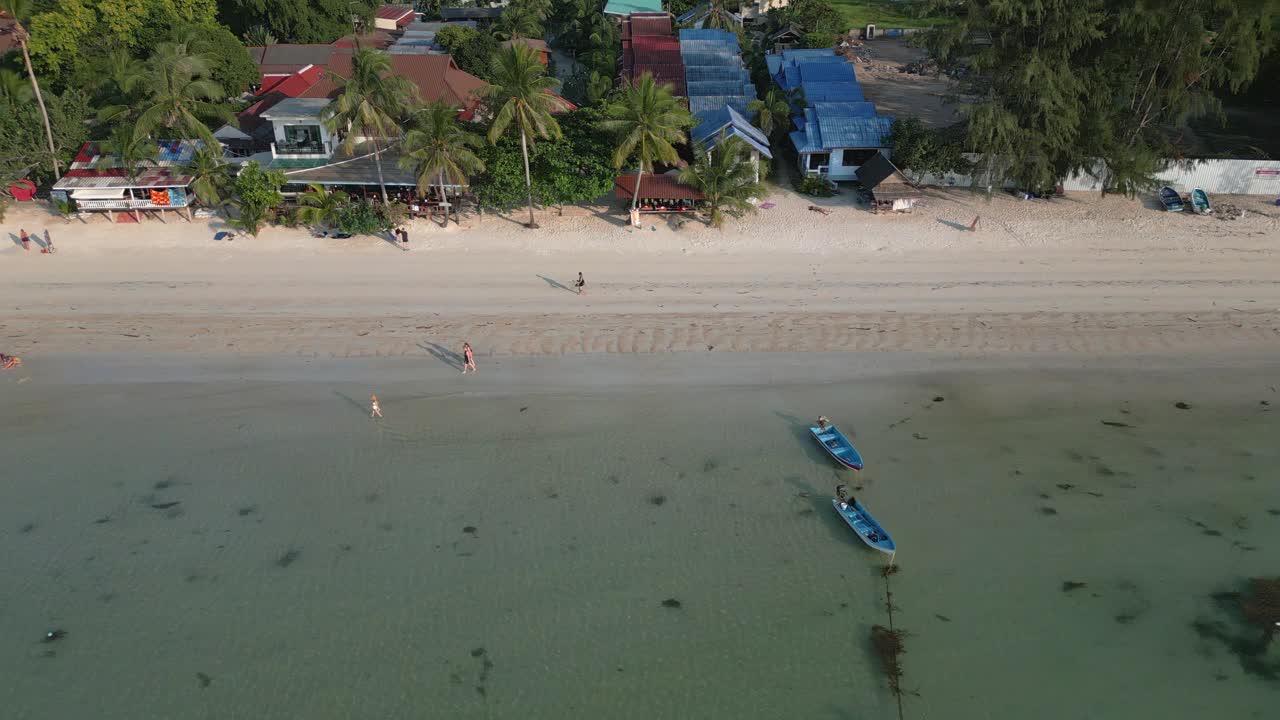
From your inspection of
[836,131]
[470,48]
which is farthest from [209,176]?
[836,131]

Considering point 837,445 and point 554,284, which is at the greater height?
point 554,284

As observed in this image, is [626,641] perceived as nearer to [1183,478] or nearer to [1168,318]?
[1183,478]

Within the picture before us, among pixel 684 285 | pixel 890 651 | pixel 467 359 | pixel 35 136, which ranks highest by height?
pixel 35 136

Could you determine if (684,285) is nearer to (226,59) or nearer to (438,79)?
(438,79)

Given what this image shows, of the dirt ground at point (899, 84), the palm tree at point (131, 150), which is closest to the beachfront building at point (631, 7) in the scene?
the dirt ground at point (899, 84)

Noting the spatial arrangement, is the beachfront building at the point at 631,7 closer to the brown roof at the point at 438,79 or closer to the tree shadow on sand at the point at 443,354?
the brown roof at the point at 438,79

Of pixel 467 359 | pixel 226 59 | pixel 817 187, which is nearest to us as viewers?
pixel 467 359
